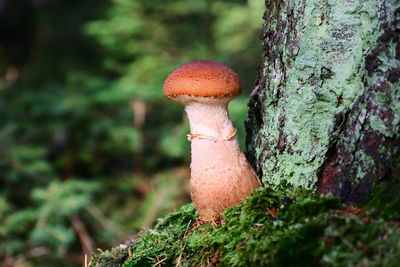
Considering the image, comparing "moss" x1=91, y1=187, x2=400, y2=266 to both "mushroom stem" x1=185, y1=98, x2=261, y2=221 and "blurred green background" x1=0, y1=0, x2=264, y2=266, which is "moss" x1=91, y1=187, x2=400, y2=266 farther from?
"blurred green background" x1=0, y1=0, x2=264, y2=266

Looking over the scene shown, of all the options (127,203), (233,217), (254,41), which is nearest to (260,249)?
(233,217)

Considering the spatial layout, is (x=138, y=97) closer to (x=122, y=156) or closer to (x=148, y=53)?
(x=148, y=53)

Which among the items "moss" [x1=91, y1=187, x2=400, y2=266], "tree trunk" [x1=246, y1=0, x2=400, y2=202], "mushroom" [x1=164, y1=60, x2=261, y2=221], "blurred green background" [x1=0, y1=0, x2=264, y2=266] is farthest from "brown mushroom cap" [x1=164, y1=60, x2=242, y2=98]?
"blurred green background" [x1=0, y1=0, x2=264, y2=266]

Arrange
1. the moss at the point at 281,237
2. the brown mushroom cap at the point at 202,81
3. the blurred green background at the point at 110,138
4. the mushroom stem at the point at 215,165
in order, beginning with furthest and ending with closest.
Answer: the blurred green background at the point at 110,138 → the mushroom stem at the point at 215,165 → the brown mushroom cap at the point at 202,81 → the moss at the point at 281,237

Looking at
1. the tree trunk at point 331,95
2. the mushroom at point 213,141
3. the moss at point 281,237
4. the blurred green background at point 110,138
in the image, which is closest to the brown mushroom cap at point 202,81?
the mushroom at point 213,141

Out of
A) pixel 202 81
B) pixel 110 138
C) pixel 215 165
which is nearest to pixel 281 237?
pixel 215 165

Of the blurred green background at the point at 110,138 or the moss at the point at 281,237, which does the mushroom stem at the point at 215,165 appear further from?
the blurred green background at the point at 110,138
